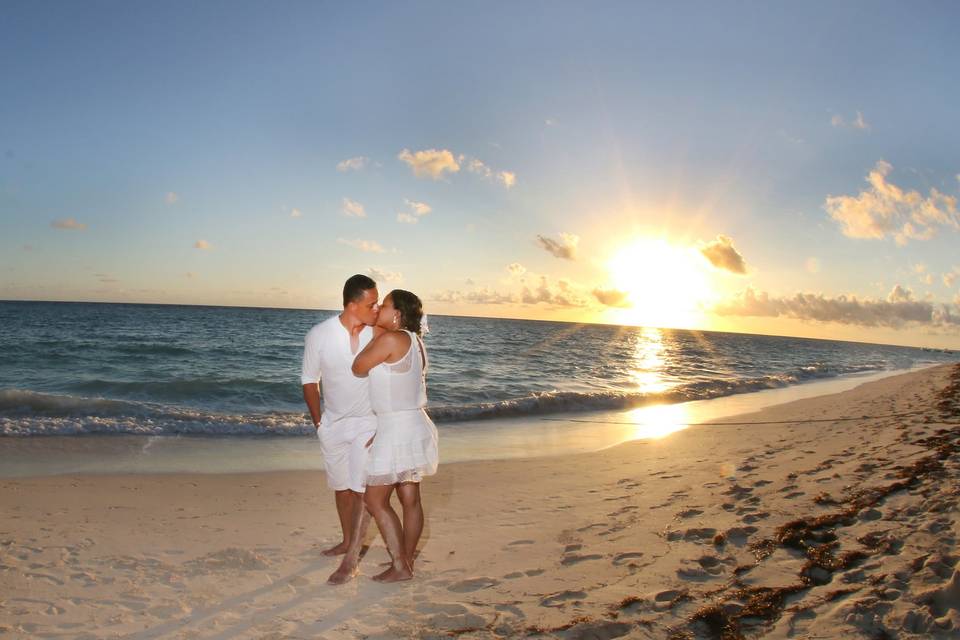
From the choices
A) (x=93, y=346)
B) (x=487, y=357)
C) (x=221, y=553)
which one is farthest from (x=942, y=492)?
(x=93, y=346)

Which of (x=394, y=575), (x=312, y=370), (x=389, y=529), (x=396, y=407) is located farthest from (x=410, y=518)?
(x=312, y=370)

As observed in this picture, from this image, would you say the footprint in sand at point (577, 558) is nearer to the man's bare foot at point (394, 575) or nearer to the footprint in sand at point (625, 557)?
the footprint in sand at point (625, 557)

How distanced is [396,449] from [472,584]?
1180mm

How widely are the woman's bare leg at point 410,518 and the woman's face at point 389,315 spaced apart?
1212 mm

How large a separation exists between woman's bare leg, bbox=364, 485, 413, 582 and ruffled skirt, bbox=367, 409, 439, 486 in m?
0.11

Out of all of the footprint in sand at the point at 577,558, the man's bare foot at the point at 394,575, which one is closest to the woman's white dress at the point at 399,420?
the man's bare foot at the point at 394,575

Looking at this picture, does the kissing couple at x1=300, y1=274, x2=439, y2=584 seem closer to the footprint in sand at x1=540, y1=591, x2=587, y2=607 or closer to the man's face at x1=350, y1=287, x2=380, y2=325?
the man's face at x1=350, y1=287, x2=380, y2=325

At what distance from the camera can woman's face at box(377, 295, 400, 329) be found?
4117 millimetres

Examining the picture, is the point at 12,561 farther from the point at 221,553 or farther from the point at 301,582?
the point at 301,582

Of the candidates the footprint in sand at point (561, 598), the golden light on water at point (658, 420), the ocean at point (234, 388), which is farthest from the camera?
the golden light on water at point (658, 420)

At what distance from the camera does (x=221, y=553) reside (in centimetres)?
490

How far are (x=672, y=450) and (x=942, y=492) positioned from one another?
4497 millimetres

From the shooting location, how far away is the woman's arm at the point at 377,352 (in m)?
3.99

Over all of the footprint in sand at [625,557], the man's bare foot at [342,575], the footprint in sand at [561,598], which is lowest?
the man's bare foot at [342,575]
